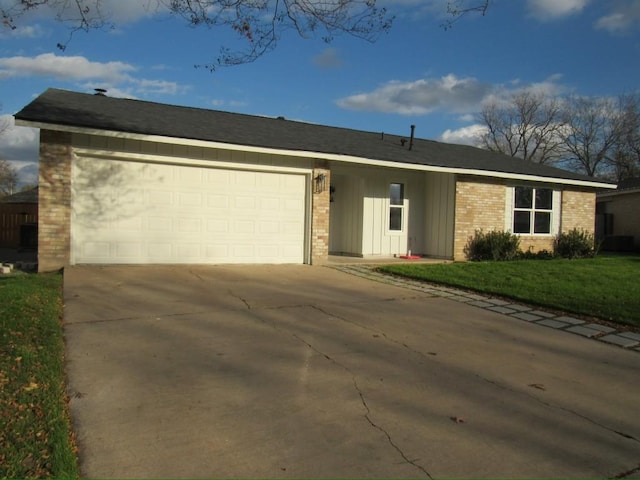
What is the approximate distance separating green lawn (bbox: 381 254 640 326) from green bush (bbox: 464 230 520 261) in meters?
1.56

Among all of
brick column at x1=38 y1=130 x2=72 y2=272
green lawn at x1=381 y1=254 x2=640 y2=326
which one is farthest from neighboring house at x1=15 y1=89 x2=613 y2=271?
green lawn at x1=381 y1=254 x2=640 y2=326

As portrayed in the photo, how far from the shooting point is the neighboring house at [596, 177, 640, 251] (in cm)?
2261

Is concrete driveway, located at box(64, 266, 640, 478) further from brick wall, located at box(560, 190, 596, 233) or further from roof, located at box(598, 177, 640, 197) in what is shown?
roof, located at box(598, 177, 640, 197)

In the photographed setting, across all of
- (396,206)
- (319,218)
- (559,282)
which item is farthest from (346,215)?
(559,282)

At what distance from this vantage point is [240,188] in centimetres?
1130

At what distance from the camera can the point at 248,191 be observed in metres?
11.4

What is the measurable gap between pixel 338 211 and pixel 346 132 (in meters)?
3.01

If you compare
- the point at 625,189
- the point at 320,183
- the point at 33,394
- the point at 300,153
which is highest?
the point at 625,189

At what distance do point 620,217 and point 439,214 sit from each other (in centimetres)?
1496

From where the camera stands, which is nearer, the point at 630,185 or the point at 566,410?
the point at 566,410

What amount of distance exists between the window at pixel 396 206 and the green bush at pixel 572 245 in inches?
226

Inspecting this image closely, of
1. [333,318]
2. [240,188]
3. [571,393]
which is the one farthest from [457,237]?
[571,393]

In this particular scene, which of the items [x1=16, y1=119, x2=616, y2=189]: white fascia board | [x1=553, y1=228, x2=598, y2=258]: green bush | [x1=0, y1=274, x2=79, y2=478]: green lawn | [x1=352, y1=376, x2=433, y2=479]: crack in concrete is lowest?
[x1=352, y1=376, x2=433, y2=479]: crack in concrete

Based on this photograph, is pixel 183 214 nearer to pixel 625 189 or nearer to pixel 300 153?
pixel 300 153
